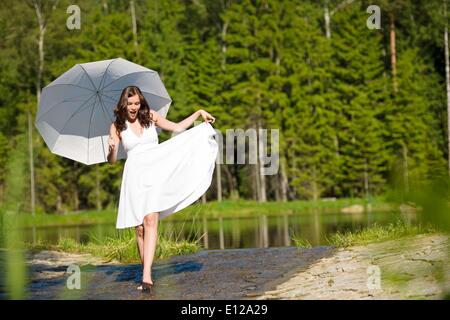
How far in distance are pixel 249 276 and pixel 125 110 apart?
1626mm

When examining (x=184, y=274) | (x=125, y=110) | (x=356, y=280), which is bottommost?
(x=184, y=274)

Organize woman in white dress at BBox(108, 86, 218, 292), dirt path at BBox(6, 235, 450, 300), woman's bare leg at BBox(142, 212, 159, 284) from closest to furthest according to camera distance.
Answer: dirt path at BBox(6, 235, 450, 300), woman's bare leg at BBox(142, 212, 159, 284), woman in white dress at BBox(108, 86, 218, 292)

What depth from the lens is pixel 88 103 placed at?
22.6 feet

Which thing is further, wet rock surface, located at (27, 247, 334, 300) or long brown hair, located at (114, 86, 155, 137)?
long brown hair, located at (114, 86, 155, 137)

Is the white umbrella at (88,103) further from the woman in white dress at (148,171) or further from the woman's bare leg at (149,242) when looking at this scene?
the woman's bare leg at (149,242)

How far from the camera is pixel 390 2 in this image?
3381 centimetres

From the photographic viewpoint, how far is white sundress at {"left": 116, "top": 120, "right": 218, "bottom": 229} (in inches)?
→ 214

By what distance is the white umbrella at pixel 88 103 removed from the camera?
672 cm

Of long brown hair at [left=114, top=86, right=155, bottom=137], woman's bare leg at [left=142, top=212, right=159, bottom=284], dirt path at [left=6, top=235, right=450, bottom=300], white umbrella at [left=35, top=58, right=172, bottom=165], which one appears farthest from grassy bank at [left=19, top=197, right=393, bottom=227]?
woman's bare leg at [left=142, top=212, right=159, bottom=284]

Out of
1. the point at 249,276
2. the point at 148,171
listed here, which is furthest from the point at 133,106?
the point at 249,276

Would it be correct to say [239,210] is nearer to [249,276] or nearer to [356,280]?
[249,276]

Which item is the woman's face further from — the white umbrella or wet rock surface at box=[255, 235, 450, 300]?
wet rock surface at box=[255, 235, 450, 300]
